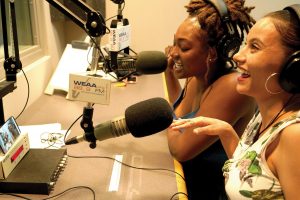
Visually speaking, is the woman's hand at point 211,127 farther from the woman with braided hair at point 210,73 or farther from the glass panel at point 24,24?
the glass panel at point 24,24

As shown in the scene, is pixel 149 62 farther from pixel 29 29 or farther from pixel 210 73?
pixel 29 29

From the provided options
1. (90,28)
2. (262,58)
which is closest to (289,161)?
(262,58)

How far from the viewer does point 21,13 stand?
1846mm

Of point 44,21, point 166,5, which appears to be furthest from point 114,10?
point 44,21

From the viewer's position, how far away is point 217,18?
42.9 inches

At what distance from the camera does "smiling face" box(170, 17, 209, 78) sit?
1.13 metres

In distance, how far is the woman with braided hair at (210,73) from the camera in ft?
3.59

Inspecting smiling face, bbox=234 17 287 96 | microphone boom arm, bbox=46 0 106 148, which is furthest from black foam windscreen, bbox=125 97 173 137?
smiling face, bbox=234 17 287 96

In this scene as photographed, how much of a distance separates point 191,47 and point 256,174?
54cm

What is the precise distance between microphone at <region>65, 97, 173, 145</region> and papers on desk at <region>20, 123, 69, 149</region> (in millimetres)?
497

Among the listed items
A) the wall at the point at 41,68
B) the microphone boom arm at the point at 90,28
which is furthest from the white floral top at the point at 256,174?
the wall at the point at 41,68

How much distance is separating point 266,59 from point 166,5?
169cm

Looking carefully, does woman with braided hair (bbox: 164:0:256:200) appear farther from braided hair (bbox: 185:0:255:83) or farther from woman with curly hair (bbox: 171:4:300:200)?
woman with curly hair (bbox: 171:4:300:200)

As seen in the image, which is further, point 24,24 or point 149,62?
point 24,24
